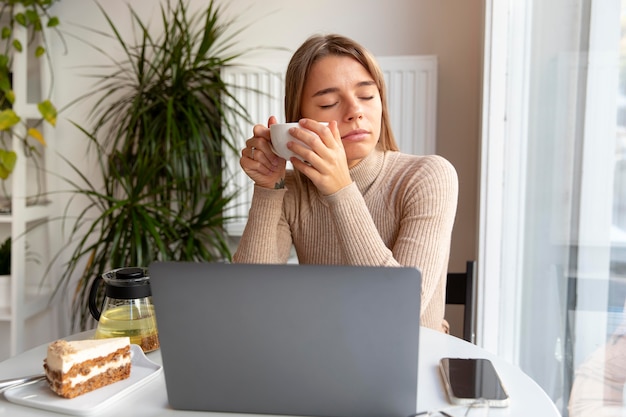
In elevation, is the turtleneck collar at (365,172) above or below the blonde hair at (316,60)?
below

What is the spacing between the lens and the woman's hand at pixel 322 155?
38.3 inches

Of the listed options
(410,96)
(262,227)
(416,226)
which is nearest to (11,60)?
(410,96)

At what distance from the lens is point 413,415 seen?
2.18ft

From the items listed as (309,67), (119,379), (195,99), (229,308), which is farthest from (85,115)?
(229,308)

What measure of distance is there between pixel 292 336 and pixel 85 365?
314 millimetres

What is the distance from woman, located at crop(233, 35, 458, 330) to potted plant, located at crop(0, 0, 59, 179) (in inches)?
60.5

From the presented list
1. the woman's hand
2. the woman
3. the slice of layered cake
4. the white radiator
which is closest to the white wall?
the white radiator

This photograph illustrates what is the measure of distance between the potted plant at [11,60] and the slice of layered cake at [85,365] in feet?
6.21

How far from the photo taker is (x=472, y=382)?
773mm

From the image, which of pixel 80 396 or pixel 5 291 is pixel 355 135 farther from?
pixel 5 291

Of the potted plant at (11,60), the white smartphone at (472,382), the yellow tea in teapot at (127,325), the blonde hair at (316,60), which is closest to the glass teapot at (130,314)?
the yellow tea in teapot at (127,325)

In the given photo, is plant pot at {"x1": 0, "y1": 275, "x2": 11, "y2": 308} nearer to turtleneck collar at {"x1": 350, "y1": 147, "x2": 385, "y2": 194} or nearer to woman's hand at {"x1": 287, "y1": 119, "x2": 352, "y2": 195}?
turtleneck collar at {"x1": 350, "y1": 147, "x2": 385, "y2": 194}

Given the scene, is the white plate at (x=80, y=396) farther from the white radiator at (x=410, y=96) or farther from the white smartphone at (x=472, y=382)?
the white radiator at (x=410, y=96)

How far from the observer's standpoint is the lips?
1226 mm
